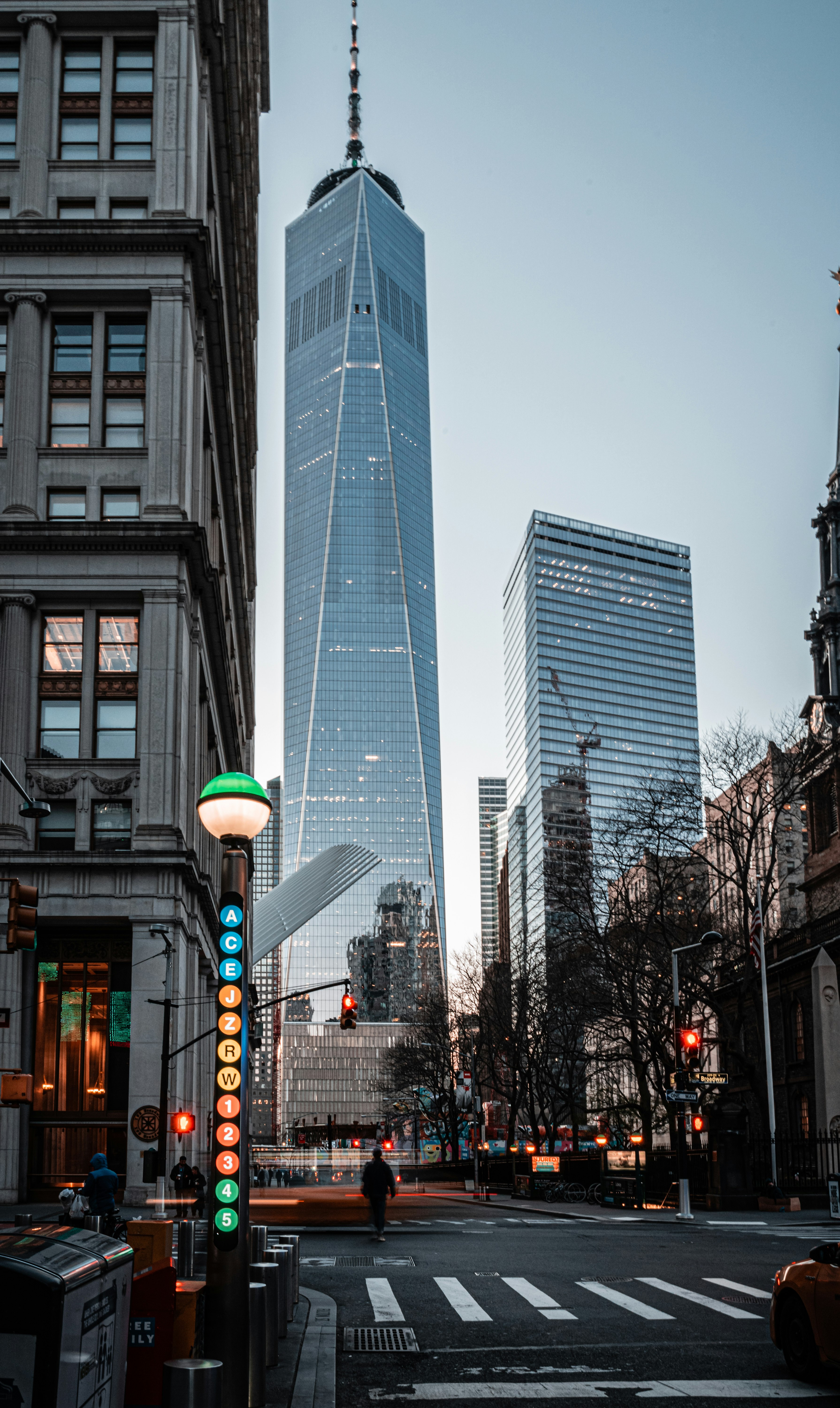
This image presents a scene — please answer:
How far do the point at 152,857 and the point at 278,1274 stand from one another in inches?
1077

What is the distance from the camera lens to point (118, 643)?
1730 inches

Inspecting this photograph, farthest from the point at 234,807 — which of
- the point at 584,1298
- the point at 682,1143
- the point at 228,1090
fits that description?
the point at 682,1143

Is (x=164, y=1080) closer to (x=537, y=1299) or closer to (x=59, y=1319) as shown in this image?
(x=537, y=1299)

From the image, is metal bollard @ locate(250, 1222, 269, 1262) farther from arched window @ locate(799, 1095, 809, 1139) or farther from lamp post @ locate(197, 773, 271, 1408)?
arched window @ locate(799, 1095, 809, 1139)

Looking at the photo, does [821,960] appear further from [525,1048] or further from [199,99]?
[199,99]

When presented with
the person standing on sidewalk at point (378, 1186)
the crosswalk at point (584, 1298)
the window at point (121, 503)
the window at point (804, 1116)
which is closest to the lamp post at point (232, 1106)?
the crosswalk at point (584, 1298)

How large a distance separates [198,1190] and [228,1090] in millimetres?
31499

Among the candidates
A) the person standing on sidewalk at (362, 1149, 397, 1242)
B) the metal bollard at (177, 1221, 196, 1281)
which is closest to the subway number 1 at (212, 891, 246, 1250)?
the metal bollard at (177, 1221, 196, 1281)

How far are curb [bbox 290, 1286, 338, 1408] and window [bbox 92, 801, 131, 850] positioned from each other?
2530cm

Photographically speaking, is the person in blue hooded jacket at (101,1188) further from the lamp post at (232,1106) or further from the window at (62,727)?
the window at (62,727)

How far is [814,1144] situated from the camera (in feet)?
191

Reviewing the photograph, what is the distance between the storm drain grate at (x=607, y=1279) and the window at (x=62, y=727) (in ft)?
86.1

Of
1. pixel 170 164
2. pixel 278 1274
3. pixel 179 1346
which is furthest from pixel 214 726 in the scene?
pixel 179 1346

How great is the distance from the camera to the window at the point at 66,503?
44969mm
